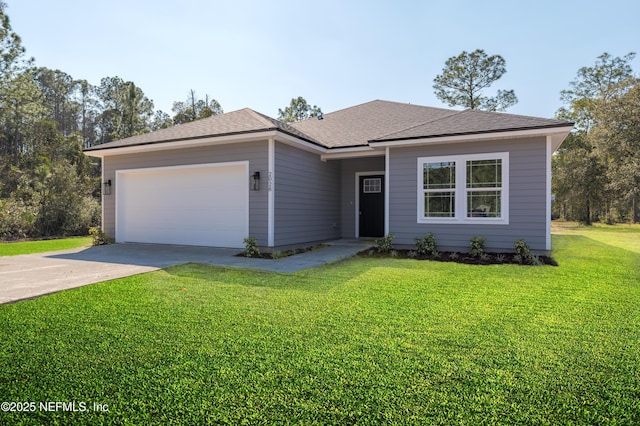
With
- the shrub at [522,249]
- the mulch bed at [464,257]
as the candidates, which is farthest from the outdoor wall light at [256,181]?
the shrub at [522,249]

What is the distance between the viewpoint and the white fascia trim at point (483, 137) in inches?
298

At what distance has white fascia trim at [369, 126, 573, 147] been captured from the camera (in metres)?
7.56

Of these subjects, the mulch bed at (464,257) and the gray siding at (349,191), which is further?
the gray siding at (349,191)

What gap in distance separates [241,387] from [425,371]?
1.23 m

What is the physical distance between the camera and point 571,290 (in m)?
5.03

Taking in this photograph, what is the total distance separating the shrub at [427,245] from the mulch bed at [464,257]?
0.51 ft

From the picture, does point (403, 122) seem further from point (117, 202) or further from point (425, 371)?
point (425, 371)

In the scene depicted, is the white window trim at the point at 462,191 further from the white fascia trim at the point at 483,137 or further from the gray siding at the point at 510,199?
the white fascia trim at the point at 483,137

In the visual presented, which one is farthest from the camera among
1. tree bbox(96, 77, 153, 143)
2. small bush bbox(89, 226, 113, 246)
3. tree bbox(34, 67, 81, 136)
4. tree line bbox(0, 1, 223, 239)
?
tree bbox(34, 67, 81, 136)

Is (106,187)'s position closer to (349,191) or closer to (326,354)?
(349,191)

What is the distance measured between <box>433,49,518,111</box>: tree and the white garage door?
919 inches

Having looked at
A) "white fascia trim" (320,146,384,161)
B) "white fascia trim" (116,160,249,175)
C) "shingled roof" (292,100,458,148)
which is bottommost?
"white fascia trim" (116,160,249,175)

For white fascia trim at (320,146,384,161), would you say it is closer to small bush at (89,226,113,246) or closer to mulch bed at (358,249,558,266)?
mulch bed at (358,249,558,266)

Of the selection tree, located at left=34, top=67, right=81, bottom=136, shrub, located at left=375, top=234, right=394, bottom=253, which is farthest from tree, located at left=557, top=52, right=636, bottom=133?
tree, located at left=34, top=67, right=81, bottom=136
